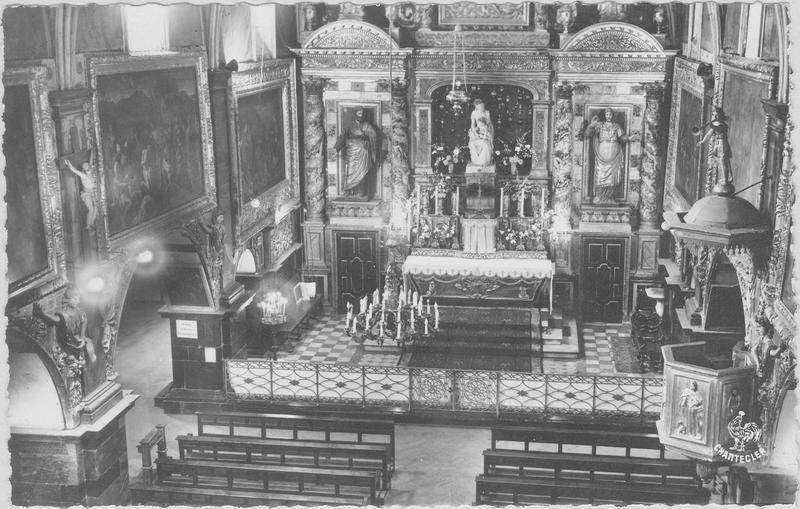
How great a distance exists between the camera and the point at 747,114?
40.5ft

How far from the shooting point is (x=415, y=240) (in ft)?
68.5

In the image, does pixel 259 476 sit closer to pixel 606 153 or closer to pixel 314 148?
pixel 314 148

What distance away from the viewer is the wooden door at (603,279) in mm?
20359

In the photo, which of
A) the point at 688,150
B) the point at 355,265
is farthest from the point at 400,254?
the point at 688,150

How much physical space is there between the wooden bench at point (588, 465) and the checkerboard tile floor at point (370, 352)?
425cm

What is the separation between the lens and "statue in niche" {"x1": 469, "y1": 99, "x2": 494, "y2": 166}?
20.3 m

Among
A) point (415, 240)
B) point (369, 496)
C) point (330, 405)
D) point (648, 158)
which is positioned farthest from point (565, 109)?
point (369, 496)

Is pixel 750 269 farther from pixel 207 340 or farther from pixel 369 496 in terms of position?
pixel 207 340

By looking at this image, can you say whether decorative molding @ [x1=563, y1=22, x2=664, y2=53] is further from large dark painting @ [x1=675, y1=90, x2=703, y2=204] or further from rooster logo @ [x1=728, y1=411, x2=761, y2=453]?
rooster logo @ [x1=728, y1=411, x2=761, y2=453]

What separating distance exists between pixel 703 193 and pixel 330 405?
745 cm

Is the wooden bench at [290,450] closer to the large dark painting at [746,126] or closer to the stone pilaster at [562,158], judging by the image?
the large dark painting at [746,126]

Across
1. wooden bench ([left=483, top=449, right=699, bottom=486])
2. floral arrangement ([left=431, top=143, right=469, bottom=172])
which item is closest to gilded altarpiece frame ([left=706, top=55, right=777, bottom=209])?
wooden bench ([left=483, top=449, right=699, bottom=486])

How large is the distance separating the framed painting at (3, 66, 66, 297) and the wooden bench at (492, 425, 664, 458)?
6.82 meters

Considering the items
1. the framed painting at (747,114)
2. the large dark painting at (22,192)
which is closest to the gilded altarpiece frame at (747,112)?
the framed painting at (747,114)
